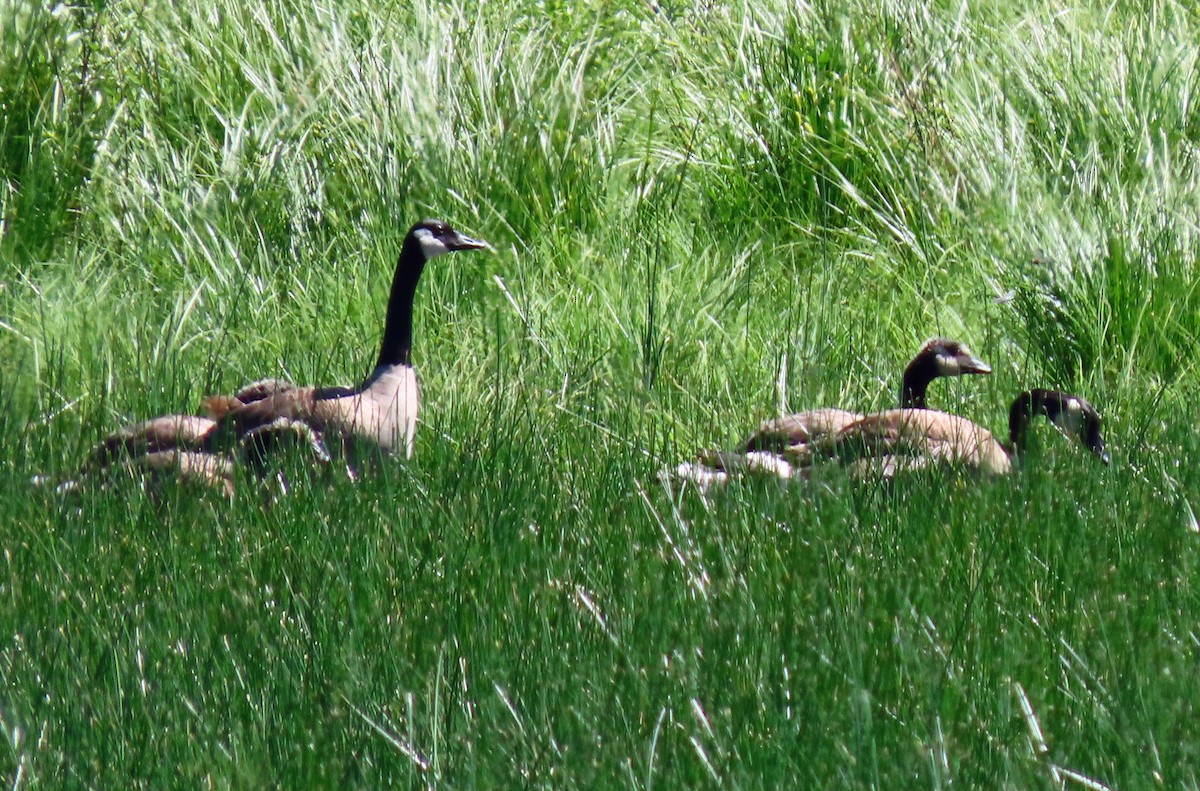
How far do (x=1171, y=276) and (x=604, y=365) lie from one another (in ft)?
6.70

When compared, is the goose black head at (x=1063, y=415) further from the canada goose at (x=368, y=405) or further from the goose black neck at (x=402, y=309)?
the goose black neck at (x=402, y=309)

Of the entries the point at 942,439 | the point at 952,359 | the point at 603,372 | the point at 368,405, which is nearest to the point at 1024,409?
the point at 952,359

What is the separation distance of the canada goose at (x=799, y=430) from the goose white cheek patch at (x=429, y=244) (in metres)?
1.57

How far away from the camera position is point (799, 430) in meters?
5.19

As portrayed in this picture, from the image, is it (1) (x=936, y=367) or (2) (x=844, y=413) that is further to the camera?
(1) (x=936, y=367)

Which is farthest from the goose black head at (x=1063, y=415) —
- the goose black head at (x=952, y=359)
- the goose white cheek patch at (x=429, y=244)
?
the goose white cheek patch at (x=429, y=244)

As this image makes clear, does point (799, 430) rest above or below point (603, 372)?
above

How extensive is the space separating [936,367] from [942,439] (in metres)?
0.84

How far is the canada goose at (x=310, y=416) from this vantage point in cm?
491

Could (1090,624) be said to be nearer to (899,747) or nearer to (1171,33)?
(899,747)

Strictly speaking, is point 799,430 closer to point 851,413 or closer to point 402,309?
point 851,413

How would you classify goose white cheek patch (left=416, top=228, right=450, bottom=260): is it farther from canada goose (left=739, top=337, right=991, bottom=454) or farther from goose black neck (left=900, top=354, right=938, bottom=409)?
goose black neck (left=900, top=354, right=938, bottom=409)

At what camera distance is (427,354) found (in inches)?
268

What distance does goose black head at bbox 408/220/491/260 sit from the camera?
6.43 m
